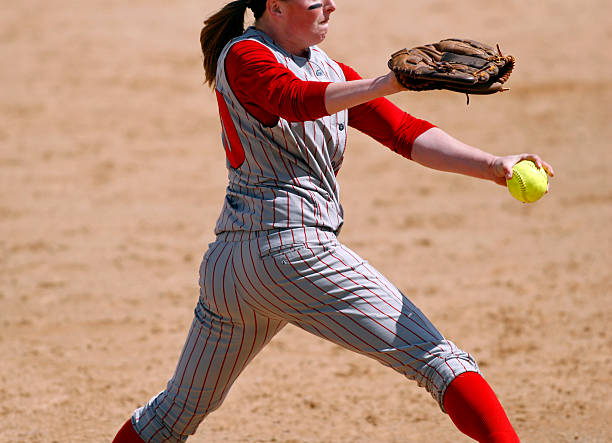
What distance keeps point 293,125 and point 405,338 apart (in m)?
0.73

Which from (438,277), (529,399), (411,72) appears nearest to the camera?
(411,72)

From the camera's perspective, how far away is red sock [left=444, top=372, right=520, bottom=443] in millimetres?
2465

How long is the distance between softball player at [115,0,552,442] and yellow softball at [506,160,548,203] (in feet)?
0.12

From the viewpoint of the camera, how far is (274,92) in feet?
7.77

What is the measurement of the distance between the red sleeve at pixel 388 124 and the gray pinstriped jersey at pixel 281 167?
7.5 inches

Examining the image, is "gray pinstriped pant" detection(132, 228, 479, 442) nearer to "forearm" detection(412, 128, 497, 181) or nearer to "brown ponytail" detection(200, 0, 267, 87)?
"forearm" detection(412, 128, 497, 181)

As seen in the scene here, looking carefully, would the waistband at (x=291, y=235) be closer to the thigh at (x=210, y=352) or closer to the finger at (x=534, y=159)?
the thigh at (x=210, y=352)

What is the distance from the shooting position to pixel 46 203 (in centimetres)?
752

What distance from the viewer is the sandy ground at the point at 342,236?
170 inches

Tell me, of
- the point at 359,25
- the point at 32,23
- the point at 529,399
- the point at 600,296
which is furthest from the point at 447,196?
the point at 32,23

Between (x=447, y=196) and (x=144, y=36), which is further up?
(x=144, y=36)

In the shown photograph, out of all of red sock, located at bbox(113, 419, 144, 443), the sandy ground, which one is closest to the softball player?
red sock, located at bbox(113, 419, 144, 443)

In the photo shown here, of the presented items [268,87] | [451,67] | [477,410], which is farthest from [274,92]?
[477,410]

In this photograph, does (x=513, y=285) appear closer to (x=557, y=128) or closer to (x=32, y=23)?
(x=557, y=128)
